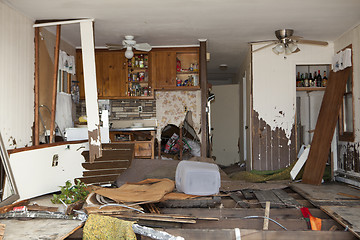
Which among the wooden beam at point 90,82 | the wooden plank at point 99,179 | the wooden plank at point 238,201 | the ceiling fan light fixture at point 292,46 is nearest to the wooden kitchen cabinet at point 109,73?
the wooden beam at point 90,82

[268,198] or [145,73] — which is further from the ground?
[145,73]

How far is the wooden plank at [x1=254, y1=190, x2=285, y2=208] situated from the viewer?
396cm

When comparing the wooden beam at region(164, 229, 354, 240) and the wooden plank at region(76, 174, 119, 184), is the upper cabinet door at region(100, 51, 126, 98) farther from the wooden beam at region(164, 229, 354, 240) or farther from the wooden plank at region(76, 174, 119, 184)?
the wooden beam at region(164, 229, 354, 240)

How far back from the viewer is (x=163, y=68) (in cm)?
728

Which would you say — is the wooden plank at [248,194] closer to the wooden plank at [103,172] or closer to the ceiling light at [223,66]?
the wooden plank at [103,172]

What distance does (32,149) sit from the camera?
420 centimetres

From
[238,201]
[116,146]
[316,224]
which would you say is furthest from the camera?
[116,146]

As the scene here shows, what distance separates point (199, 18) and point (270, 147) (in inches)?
121

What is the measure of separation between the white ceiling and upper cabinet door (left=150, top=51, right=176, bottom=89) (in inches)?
10.7

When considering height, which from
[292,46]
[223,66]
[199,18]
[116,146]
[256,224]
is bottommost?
[256,224]

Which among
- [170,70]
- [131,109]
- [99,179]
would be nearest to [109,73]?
[131,109]

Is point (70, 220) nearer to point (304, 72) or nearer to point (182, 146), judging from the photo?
point (182, 146)

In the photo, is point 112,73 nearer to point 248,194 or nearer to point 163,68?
point 163,68

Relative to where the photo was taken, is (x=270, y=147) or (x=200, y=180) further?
(x=270, y=147)
